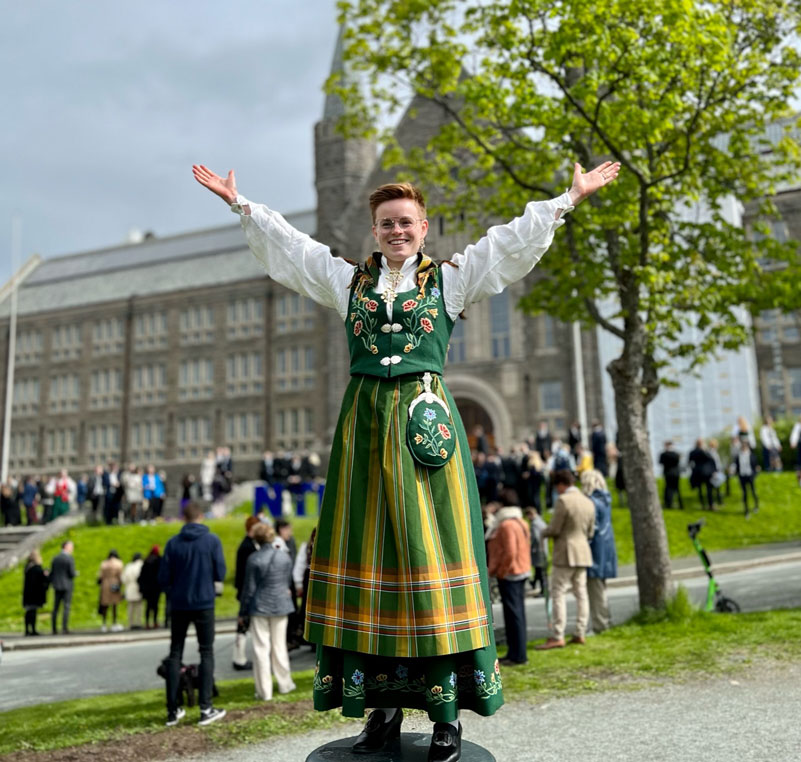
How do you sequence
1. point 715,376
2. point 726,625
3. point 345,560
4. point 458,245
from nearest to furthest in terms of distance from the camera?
point 345,560
point 726,625
point 715,376
point 458,245

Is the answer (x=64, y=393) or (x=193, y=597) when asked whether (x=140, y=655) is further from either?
(x=64, y=393)

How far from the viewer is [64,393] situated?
50906mm

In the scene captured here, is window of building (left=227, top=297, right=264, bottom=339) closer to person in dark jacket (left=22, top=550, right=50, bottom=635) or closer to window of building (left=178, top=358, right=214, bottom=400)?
window of building (left=178, top=358, right=214, bottom=400)

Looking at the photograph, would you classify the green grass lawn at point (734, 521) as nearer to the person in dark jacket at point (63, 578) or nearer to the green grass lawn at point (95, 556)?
the green grass lawn at point (95, 556)

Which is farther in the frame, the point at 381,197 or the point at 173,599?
the point at 173,599

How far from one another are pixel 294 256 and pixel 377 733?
7.77 feet

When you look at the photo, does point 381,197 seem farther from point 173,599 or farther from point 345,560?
point 173,599

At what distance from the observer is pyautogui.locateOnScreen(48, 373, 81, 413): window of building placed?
50594mm

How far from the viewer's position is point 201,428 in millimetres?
46438

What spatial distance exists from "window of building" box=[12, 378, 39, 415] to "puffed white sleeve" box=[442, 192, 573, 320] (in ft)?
174

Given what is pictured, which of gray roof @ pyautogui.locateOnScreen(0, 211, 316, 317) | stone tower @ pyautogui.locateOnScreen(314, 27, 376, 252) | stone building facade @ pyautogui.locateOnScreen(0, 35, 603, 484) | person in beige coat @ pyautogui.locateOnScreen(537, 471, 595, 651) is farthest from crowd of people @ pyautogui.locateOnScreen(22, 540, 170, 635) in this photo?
gray roof @ pyautogui.locateOnScreen(0, 211, 316, 317)

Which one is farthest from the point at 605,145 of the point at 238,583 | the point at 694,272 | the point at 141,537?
the point at 141,537

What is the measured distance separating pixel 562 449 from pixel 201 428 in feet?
94.4

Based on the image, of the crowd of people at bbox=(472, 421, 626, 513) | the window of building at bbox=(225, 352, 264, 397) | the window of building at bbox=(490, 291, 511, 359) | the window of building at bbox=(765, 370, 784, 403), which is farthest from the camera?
the window of building at bbox=(225, 352, 264, 397)
